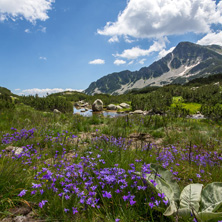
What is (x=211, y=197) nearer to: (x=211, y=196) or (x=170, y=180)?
(x=211, y=196)

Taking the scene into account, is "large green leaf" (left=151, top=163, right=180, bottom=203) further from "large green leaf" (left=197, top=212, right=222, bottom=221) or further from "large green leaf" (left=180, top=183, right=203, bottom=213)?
"large green leaf" (left=197, top=212, right=222, bottom=221)

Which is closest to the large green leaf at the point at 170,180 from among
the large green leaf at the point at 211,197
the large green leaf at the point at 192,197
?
the large green leaf at the point at 192,197

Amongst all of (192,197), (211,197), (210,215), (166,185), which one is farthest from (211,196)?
(166,185)

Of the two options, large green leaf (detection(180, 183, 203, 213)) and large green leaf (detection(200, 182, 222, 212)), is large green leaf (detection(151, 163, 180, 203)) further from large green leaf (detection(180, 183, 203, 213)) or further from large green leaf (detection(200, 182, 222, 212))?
Result: large green leaf (detection(200, 182, 222, 212))

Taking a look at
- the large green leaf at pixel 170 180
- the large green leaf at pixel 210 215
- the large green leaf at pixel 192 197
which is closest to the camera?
the large green leaf at pixel 210 215

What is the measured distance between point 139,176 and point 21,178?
6.24 ft

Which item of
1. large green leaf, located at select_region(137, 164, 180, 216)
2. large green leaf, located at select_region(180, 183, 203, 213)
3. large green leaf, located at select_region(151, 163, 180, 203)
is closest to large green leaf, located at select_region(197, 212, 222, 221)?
large green leaf, located at select_region(180, 183, 203, 213)

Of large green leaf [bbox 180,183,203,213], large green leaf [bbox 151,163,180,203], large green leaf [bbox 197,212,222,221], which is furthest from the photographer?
large green leaf [bbox 151,163,180,203]

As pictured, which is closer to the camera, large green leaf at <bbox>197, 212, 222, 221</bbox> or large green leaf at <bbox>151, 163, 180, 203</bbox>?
large green leaf at <bbox>197, 212, 222, 221</bbox>

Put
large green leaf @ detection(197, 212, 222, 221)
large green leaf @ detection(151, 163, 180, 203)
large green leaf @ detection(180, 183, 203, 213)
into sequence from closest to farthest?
large green leaf @ detection(197, 212, 222, 221) → large green leaf @ detection(180, 183, 203, 213) → large green leaf @ detection(151, 163, 180, 203)

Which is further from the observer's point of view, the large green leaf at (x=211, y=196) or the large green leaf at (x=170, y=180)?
the large green leaf at (x=170, y=180)

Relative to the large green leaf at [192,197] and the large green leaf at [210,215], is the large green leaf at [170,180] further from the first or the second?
the large green leaf at [210,215]

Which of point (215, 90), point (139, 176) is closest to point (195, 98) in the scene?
point (215, 90)

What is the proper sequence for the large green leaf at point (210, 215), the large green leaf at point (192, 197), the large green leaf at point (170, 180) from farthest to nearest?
1. the large green leaf at point (170, 180)
2. the large green leaf at point (192, 197)
3. the large green leaf at point (210, 215)
